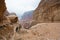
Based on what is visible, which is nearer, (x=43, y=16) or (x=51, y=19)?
(x=51, y=19)

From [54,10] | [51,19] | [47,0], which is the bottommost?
[51,19]

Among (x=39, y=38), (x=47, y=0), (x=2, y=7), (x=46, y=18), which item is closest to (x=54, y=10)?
(x=46, y=18)

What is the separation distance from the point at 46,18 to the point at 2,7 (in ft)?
49.7

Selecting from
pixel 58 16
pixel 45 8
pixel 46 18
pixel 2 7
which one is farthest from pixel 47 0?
pixel 2 7

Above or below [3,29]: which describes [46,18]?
below

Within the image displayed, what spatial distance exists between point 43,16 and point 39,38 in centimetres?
1353

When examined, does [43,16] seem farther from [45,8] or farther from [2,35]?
[2,35]

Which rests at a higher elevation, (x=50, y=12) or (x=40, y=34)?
(x=50, y=12)

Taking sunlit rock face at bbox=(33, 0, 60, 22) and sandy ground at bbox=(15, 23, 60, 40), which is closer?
sandy ground at bbox=(15, 23, 60, 40)

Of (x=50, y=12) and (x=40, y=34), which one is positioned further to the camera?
(x=50, y=12)

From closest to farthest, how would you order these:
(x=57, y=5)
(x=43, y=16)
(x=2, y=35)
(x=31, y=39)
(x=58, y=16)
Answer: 1. (x=2, y=35)
2. (x=31, y=39)
3. (x=58, y=16)
4. (x=57, y=5)
5. (x=43, y=16)

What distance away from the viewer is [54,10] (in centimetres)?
1942

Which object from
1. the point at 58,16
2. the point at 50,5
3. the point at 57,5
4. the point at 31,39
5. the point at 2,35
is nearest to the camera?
the point at 2,35

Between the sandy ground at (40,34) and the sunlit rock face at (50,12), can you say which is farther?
the sunlit rock face at (50,12)
